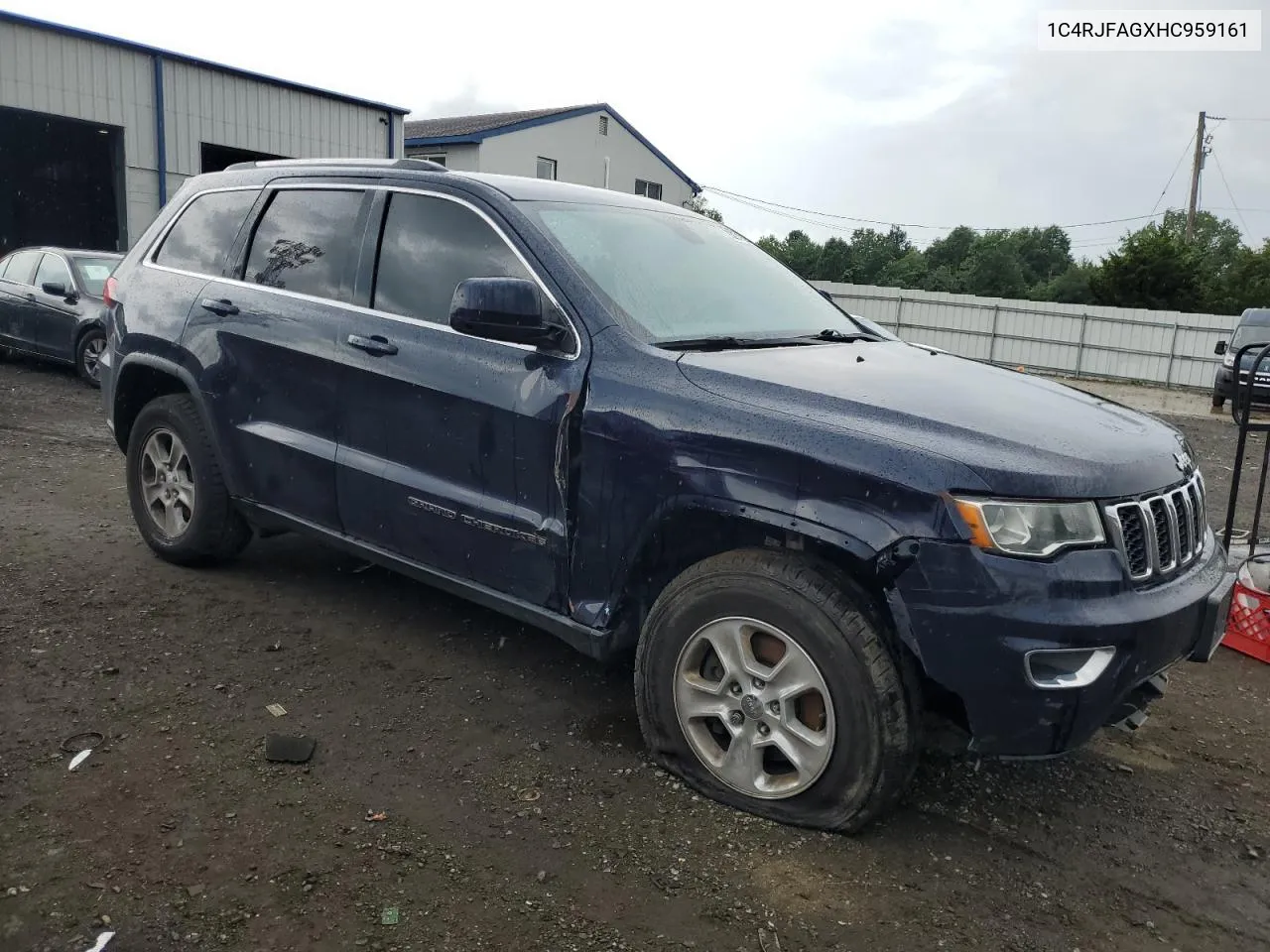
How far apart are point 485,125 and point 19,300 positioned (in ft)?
69.7

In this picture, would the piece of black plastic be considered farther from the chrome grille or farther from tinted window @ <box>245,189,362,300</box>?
the chrome grille

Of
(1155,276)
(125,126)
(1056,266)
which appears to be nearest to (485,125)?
(125,126)

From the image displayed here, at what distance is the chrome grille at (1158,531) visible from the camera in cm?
279

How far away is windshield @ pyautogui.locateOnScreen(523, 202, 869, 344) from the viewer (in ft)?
11.5

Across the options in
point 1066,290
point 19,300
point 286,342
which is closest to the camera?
point 286,342

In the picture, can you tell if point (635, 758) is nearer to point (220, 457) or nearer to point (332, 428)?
point (332, 428)

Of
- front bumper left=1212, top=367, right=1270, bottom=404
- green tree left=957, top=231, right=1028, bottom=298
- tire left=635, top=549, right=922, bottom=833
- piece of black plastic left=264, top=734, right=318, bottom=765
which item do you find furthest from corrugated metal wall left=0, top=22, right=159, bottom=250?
green tree left=957, top=231, right=1028, bottom=298

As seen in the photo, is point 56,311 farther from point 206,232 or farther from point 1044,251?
point 1044,251

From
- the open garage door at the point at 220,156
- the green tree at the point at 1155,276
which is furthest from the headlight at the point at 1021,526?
the green tree at the point at 1155,276

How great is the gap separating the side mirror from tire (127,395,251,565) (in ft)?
6.20

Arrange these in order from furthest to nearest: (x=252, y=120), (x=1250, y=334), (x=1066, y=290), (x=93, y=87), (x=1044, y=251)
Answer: (x=1044, y=251)
(x=1066, y=290)
(x=252, y=120)
(x=93, y=87)
(x=1250, y=334)

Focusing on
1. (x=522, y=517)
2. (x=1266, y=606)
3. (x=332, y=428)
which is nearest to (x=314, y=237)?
(x=332, y=428)

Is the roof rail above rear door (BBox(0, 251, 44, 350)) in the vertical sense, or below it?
above

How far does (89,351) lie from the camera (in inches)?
424
